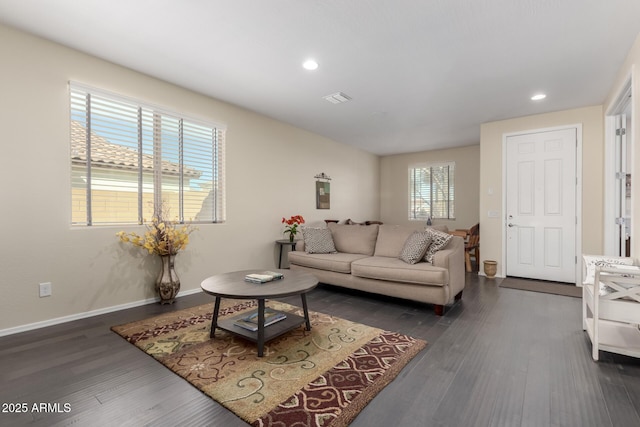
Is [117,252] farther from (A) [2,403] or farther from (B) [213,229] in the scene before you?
(A) [2,403]

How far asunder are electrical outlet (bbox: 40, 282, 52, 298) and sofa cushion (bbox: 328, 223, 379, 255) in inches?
128

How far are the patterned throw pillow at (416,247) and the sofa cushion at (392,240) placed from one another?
0.35 meters

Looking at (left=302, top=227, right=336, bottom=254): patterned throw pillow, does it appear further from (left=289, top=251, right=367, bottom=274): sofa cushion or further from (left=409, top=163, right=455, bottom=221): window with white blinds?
(left=409, top=163, right=455, bottom=221): window with white blinds

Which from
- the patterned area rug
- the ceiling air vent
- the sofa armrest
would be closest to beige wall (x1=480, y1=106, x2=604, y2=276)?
the sofa armrest

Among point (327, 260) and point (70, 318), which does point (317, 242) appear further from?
point (70, 318)

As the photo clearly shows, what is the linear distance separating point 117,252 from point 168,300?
74cm

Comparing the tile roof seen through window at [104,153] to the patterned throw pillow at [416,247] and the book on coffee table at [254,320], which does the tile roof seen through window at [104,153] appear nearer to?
the book on coffee table at [254,320]

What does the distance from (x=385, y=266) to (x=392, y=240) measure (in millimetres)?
736

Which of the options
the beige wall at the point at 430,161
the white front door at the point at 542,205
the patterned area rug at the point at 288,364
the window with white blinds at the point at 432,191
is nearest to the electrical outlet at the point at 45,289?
the patterned area rug at the point at 288,364

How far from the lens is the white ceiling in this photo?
87.5 inches

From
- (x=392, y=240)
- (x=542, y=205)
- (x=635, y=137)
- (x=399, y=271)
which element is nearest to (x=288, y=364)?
(x=399, y=271)

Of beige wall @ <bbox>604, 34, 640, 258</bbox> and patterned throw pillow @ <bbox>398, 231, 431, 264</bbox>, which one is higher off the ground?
beige wall @ <bbox>604, 34, 640, 258</bbox>

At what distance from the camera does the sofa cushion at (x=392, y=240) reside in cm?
386

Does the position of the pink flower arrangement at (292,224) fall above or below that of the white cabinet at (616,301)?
above
